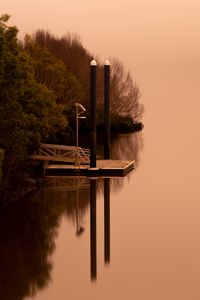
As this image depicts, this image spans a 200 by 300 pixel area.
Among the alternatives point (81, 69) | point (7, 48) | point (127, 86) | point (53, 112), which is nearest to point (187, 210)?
point (7, 48)

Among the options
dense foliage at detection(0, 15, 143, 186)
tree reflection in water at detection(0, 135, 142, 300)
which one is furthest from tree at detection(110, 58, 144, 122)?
tree reflection in water at detection(0, 135, 142, 300)

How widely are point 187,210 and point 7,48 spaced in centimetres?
631

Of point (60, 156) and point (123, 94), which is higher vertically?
point (123, 94)

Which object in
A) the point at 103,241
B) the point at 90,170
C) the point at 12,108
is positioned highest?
the point at 12,108

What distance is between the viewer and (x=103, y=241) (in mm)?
13289

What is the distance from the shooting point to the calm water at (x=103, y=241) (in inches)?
402

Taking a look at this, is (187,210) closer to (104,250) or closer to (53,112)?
(104,250)

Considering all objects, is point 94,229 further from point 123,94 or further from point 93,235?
point 123,94

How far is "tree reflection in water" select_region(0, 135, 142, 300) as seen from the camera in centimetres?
1059

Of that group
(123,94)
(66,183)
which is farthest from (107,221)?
(123,94)

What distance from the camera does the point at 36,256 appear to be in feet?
39.6

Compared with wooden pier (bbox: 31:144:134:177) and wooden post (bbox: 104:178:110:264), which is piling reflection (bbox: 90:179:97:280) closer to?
wooden post (bbox: 104:178:110:264)

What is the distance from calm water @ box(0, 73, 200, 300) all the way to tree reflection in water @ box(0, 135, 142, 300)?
0.05ft

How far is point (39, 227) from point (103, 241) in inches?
70.9
